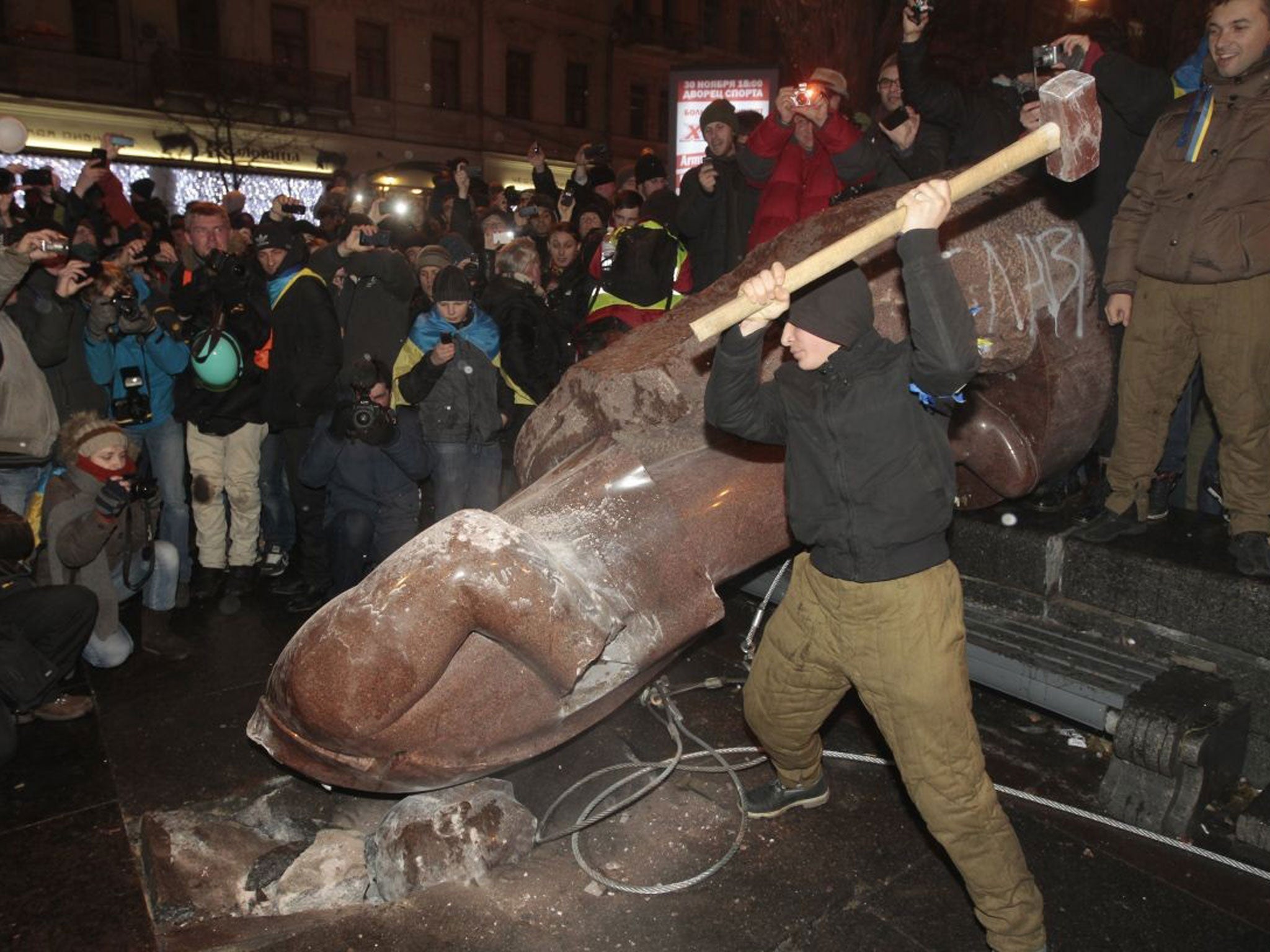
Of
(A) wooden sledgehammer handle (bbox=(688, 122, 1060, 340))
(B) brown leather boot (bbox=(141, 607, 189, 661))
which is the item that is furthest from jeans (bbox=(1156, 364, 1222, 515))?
(B) brown leather boot (bbox=(141, 607, 189, 661))

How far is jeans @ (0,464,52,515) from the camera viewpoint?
15.4 feet

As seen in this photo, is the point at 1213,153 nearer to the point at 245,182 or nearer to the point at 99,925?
the point at 99,925

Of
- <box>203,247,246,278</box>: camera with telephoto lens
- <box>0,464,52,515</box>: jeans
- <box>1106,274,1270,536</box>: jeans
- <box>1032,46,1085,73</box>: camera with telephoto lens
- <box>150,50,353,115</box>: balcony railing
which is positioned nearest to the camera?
<box>1106,274,1270,536</box>: jeans

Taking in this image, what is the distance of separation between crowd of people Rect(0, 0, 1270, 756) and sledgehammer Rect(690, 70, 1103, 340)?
3.69 ft

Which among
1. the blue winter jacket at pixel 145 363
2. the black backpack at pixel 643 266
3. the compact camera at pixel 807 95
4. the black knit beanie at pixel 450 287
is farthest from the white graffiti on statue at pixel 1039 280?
the blue winter jacket at pixel 145 363

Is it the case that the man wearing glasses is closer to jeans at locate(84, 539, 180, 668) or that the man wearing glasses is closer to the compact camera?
the compact camera

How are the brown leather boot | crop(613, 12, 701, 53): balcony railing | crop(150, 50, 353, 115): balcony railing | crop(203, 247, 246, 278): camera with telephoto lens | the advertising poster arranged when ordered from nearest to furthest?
the brown leather boot → crop(203, 247, 246, 278): camera with telephoto lens → the advertising poster → crop(150, 50, 353, 115): balcony railing → crop(613, 12, 701, 53): balcony railing

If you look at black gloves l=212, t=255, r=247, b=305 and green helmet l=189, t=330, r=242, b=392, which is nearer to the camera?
green helmet l=189, t=330, r=242, b=392

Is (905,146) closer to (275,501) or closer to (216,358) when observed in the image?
(216,358)

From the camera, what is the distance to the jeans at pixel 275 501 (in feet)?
19.1

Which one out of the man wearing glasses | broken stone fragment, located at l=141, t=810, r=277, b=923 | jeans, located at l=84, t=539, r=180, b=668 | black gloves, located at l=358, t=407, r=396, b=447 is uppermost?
the man wearing glasses

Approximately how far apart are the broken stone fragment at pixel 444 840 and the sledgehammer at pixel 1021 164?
1.76m

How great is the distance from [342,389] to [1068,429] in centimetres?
384

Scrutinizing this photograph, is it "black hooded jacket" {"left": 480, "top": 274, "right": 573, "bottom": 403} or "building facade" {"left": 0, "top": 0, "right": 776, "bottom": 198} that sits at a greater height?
"building facade" {"left": 0, "top": 0, "right": 776, "bottom": 198}
